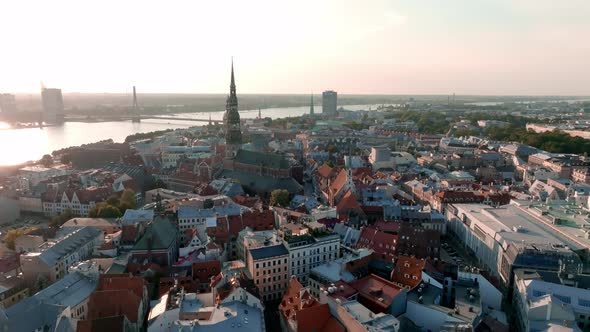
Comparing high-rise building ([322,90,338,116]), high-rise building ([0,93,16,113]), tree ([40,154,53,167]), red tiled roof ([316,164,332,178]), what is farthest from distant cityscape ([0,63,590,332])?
high-rise building ([0,93,16,113])

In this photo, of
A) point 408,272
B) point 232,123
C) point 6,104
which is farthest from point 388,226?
point 6,104

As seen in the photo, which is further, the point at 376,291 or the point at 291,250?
the point at 291,250

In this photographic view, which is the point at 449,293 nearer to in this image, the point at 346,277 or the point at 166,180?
the point at 346,277

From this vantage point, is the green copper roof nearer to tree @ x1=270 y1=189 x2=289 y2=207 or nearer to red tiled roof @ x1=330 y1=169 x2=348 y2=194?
tree @ x1=270 y1=189 x2=289 y2=207

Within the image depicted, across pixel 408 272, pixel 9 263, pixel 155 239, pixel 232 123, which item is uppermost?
pixel 232 123

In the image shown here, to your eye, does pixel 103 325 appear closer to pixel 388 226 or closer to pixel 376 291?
pixel 376 291

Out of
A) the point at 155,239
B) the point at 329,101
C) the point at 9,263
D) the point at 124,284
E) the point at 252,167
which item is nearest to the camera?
the point at 124,284
